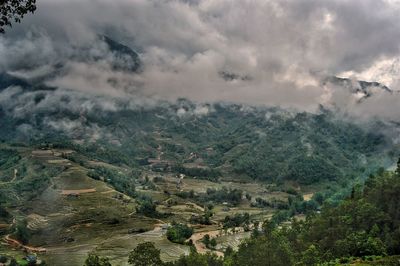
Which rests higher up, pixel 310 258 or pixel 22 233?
pixel 22 233

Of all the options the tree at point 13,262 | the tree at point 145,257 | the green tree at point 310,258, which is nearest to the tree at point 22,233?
the tree at point 13,262

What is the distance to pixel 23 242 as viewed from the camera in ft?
529

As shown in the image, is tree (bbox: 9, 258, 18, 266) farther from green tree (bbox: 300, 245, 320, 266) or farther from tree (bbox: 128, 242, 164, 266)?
green tree (bbox: 300, 245, 320, 266)

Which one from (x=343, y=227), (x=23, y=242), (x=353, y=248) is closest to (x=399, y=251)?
(x=353, y=248)

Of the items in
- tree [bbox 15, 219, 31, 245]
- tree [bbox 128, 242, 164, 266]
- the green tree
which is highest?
tree [bbox 15, 219, 31, 245]

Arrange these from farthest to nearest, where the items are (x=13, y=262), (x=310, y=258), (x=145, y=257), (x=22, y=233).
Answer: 1. (x=22, y=233)
2. (x=13, y=262)
3. (x=145, y=257)
4. (x=310, y=258)

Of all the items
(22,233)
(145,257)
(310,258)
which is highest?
(22,233)

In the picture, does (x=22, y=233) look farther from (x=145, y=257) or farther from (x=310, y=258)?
(x=310, y=258)

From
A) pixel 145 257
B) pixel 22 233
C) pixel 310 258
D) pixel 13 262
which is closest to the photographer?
pixel 310 258

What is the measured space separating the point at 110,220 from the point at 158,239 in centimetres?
3577

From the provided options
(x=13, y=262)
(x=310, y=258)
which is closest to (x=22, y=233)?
(x=13, y=262)

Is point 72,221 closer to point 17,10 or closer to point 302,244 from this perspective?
point 302,244

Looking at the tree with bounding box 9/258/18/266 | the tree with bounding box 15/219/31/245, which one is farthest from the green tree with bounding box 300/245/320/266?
the tree with bounding box 15/219/31/245

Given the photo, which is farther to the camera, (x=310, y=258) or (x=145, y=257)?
(x=145, y=257)
